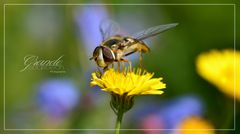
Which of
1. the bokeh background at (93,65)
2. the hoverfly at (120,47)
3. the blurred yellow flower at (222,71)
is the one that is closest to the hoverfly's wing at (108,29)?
the hoverfly at (120,47)

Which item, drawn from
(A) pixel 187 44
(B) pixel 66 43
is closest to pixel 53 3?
(B) pixel 66 43

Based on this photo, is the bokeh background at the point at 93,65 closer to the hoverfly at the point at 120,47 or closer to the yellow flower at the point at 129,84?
the hoverfly at the point at 120,47

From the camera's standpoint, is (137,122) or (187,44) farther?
(187,44)

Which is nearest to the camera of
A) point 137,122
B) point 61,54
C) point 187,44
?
point 137,122

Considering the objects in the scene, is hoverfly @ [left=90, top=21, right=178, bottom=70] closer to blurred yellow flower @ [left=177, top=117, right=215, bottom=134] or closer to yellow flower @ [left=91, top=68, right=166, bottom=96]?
yellow flower @ [left=91, top=68, right=166, bottom=96]

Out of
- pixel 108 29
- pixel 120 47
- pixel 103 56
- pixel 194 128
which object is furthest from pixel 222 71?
pixel 103 56

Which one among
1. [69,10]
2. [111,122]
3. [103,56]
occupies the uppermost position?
[69,10]

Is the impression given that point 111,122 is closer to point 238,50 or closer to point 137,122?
point 137,122

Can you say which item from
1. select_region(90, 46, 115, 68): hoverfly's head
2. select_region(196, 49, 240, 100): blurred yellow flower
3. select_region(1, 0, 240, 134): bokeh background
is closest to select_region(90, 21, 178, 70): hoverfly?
select_region(90, 46, 115, 68): hoverfly's head
